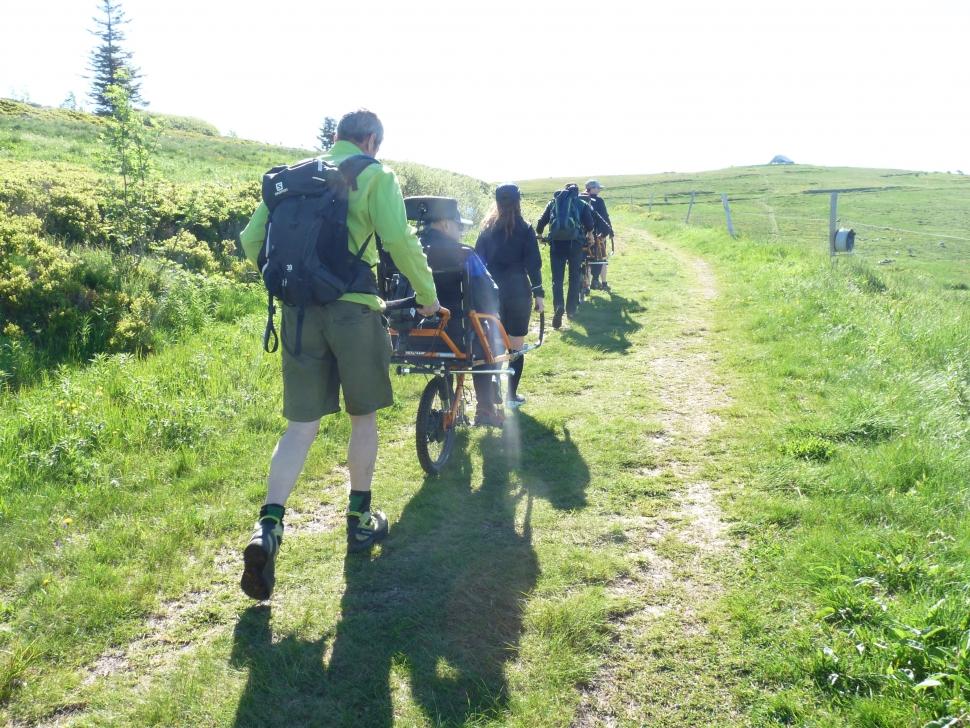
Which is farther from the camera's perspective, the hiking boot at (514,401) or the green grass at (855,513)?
the hiking boot at (514,401)

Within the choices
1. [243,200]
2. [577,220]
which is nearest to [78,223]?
[243,200]

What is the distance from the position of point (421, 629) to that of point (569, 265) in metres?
7.60

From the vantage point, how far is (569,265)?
396 inches

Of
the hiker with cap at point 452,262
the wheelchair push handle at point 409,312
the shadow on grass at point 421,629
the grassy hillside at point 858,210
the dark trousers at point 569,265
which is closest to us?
the shadow on grass at point 421,629

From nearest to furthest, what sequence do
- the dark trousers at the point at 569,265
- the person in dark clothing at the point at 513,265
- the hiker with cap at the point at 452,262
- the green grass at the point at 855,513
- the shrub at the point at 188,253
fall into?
the green grass at the point at 855,513 → the hiker with cap at the point at 452,262 → the person in dark clothing at the point at 513,265 → the shrub at the point at 188,253 → the dark trousers at the point at 569,265

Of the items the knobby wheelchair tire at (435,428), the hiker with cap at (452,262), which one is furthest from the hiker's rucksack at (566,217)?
the knobby wheelchair tire at (435,428)

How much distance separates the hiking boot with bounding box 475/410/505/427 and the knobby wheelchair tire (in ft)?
1.79

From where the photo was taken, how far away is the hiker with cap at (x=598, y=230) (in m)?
12.1

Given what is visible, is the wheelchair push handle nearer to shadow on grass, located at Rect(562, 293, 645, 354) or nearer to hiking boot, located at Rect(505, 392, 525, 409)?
hiking boot, located at Rect(505, 392, 525, 409)

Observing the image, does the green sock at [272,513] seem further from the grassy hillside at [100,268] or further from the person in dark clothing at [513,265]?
the grassy hillside at [100,268]

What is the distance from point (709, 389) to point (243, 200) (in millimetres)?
9362

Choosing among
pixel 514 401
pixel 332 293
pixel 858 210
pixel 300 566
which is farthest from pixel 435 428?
pixel 858 210

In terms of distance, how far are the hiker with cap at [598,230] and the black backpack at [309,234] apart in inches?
357

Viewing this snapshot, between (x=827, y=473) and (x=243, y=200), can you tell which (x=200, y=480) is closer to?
(x=827, y=473)
